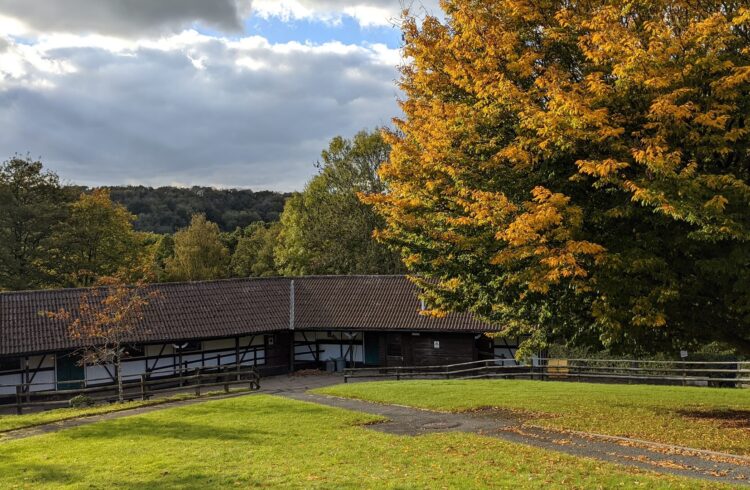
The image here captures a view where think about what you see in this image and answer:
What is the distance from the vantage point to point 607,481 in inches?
401

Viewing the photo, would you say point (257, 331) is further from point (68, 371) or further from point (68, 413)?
point (68, 413)

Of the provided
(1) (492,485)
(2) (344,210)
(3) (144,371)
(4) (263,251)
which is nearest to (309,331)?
(3) (144,371)

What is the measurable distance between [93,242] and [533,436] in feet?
125

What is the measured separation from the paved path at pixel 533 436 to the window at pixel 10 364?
793cm

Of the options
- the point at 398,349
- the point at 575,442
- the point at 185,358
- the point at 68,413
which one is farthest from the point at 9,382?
the point at 575,442

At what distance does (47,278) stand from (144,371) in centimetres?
1742

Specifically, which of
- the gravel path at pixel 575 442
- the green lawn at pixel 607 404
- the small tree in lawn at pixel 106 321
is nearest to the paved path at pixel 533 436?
the gravel path at pixel 575 442

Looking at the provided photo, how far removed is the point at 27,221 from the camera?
1586 inches

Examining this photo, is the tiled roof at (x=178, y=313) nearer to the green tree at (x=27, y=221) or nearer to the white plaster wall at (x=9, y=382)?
the white plaster wall at (x=9, y=382)

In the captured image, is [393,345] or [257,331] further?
[393,345]

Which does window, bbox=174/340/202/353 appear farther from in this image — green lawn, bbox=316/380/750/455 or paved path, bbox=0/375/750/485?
green lawn, bbox=316/380/750/455

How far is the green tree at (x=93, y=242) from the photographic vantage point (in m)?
42.0

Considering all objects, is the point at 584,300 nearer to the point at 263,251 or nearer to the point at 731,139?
the point at 731,139

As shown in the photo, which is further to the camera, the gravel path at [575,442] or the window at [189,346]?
the window at [189,346]
